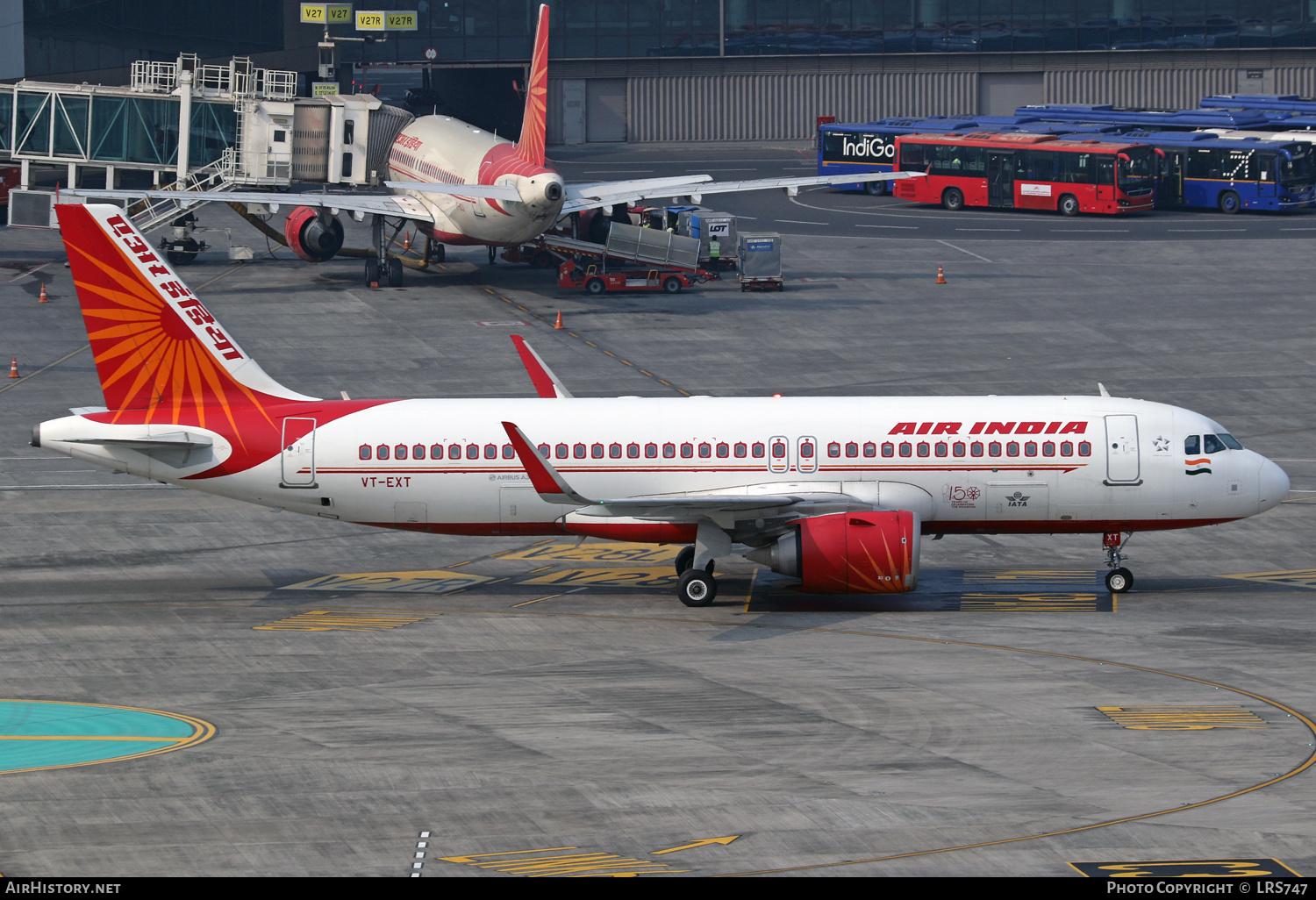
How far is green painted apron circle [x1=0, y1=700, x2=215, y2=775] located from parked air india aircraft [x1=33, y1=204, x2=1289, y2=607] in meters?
9.53

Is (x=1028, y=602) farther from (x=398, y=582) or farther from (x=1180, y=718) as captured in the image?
(x=398, y=582)

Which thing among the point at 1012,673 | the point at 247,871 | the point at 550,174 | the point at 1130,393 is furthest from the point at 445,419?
the point at 550,174

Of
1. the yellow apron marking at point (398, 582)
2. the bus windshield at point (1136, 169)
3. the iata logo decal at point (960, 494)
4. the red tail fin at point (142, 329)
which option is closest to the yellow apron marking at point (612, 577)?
the yellow apron marking at point (398, 582)

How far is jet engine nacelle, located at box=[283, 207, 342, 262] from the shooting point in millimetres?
84312

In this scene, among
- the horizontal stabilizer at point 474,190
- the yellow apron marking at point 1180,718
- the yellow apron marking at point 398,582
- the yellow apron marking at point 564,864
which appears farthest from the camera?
the horizontal stabilizer at point 474,190

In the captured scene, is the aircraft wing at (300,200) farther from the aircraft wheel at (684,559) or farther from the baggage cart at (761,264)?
the aircraft wheel at (684,559)

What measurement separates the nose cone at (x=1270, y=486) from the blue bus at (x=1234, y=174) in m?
69.8

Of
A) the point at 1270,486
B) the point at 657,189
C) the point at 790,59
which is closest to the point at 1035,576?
the point at 1270,486

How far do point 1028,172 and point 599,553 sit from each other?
67745mm

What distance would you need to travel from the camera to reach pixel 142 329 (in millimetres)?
39500

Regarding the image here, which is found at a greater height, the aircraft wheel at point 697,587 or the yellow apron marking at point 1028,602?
the aircraft wheel at point 697,587

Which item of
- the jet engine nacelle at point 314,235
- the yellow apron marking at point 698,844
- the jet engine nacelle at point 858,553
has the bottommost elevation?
the yellow apron marking at point 698,844

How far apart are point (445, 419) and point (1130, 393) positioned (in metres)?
32.2

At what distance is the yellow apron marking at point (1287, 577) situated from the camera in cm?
4116
